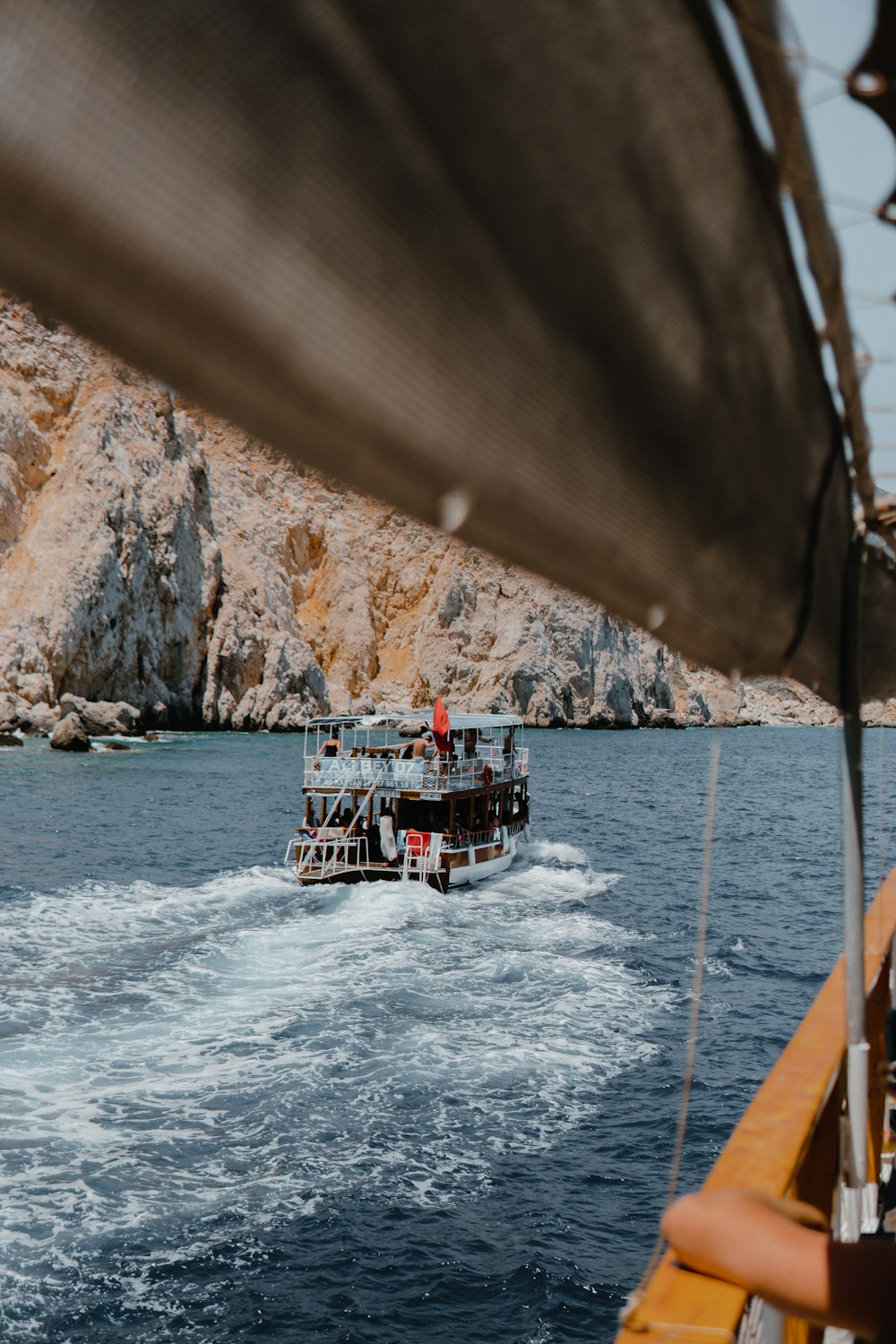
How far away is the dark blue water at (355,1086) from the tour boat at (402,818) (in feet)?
3.07

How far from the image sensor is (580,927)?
21.4 metres

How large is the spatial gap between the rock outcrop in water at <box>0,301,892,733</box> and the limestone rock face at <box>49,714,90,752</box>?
10.2 metres

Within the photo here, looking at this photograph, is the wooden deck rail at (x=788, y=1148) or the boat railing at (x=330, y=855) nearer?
the wooden deck rail at (x=788, y=1148)

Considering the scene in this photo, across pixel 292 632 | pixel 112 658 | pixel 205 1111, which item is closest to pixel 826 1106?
pixel 205 1111

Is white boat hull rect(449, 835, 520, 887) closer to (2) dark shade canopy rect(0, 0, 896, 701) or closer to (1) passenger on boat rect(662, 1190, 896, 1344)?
(1) passenger on boat rect(662, 1190, 896, 1344)

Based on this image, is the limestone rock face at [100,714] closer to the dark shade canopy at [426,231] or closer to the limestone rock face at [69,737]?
the limestone rock face at [69,737]

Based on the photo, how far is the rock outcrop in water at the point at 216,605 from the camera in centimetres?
7362

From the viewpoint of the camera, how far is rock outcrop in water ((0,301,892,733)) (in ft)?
242

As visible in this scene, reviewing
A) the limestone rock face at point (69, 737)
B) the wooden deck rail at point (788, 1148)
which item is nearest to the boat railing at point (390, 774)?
the wooden deck rail at point (788, 1148)

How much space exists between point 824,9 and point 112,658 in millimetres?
77665

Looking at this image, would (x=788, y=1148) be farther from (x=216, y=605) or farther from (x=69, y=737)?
(x=216, y=605)

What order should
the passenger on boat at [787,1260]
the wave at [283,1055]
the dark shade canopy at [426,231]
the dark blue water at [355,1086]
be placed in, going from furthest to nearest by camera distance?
1. the wave at [283,1055]
2. the dark blue water at [355,1086]
3. the passenger on boat at [787,1260]
4. the dark shade canopy at [426,231]

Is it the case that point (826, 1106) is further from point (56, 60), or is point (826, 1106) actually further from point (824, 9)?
point (56, 60)

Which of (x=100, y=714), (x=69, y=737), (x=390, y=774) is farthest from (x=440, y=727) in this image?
(x=100, y=714)
